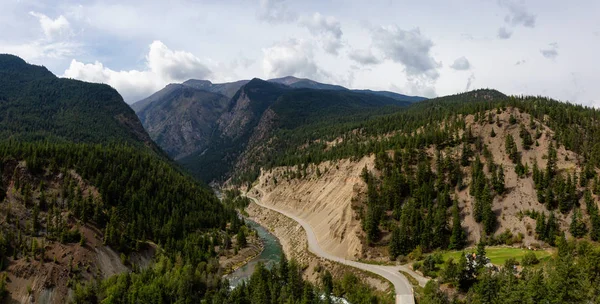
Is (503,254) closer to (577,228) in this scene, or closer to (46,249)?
(577,228)

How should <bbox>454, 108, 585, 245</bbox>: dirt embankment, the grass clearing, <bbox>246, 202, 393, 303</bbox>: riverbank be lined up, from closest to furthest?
the grass clearing < <bbox>246, 202, 393, 303</bbox>: riverbank < <bbox>454, 108, 585, 245</bbox>: dirt embankment

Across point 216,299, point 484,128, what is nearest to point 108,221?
point 216,299

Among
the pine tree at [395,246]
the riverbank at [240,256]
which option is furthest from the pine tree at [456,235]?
the riverbank at [240,256]

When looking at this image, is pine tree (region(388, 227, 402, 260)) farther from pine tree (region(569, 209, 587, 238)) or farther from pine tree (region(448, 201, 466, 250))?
pine tree (region(569, 209, 587, 238))

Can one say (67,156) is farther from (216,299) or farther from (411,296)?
(411,296)

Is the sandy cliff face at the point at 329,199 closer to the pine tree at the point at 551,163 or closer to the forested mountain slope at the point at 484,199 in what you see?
the forested mountain slope at the point at 484,199

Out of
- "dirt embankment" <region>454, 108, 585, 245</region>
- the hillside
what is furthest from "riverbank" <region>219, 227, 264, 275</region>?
"dirt embankment" <region>454, 108, 585, 245</region>
